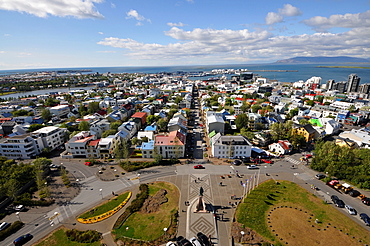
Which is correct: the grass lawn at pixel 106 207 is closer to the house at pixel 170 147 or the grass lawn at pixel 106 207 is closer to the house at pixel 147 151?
the house at pixel 147 151

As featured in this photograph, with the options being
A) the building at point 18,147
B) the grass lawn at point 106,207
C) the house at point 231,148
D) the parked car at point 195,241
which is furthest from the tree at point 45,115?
the parked car at point 195,241

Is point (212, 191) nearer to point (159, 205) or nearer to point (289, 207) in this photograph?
point (159, 205)

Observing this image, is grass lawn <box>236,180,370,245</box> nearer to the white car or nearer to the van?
the white car

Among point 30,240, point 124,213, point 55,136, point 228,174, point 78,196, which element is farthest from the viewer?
point 55,136

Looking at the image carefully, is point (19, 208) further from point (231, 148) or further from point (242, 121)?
point (242, 121)

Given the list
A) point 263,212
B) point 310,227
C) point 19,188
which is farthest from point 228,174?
point 19,188

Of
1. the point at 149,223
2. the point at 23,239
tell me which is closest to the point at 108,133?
the point at 23,239
